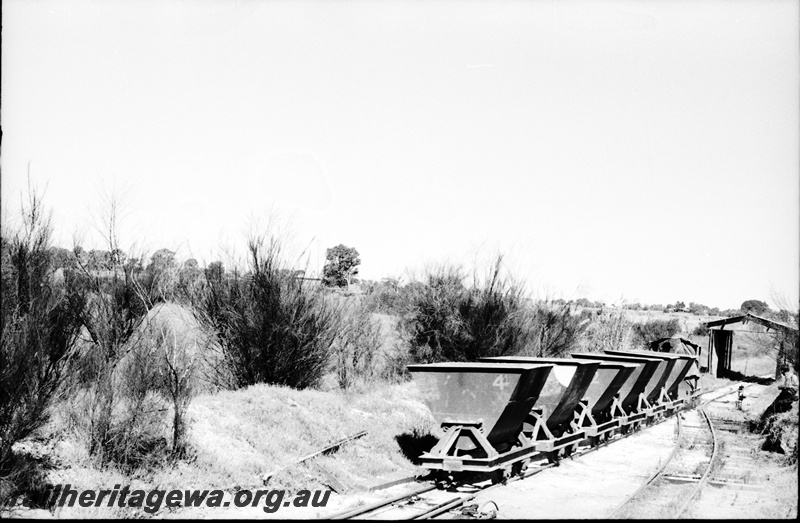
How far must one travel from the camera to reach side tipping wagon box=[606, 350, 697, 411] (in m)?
24.1

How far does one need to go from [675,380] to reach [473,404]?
16463 mm

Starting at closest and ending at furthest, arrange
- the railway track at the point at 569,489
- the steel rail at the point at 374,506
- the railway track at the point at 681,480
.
→ the steel rail at the point at 374,506 → the railway track at the point at 569,489 → the railway track at the point at 681,480

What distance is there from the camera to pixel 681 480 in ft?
43.5

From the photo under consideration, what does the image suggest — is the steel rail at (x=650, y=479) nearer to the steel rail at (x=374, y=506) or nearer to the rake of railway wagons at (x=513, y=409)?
the rake of railway wagons at (x=513, y=409)

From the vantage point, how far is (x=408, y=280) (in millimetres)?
29328

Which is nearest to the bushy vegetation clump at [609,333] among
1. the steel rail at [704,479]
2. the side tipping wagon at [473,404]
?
the steel rail at [704,479]

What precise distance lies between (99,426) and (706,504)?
31.7 feet

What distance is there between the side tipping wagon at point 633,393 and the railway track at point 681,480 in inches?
48.8

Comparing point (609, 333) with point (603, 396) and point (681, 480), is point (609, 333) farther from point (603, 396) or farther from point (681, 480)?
point (681, 480)

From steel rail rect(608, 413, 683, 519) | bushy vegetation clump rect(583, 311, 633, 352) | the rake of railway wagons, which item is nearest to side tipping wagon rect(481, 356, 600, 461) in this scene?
the rake of railway wagons

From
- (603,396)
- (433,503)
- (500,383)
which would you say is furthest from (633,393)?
(433,503)

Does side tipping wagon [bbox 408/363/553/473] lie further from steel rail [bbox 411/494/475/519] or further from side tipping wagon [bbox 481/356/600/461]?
side tipping wagon [bbox 481/356/600/461]

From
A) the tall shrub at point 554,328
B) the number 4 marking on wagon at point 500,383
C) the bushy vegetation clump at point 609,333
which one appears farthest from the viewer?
the bushy vegetation clump at point 609,333

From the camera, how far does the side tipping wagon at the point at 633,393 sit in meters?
19.3
